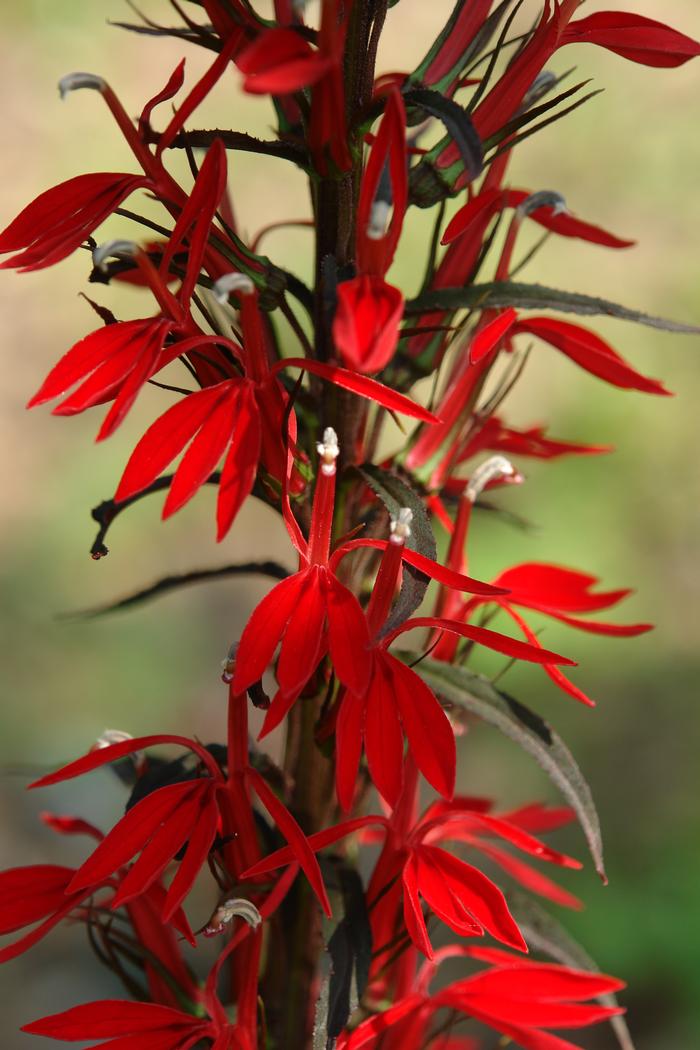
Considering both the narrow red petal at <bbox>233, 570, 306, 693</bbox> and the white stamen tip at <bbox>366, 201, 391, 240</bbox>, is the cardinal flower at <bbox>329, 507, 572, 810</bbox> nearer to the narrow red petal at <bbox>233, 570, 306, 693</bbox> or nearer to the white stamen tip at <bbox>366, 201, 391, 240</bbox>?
the narrow red petal at <bbox>233, 570, 306, 693</bbox>

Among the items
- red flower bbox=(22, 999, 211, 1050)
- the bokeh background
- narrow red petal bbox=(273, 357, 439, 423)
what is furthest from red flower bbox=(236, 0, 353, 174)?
the bokeh background

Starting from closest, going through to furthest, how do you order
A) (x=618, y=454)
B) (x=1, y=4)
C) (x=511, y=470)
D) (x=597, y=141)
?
(x=511, y=470) < (x=618, y=454) < (x=597, y=141) < (x=1, y=4)

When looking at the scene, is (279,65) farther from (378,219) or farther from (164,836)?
(164,836)

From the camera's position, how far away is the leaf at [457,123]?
1.61ft

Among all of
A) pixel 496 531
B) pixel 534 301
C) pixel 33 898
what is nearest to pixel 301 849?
pixel 33 898

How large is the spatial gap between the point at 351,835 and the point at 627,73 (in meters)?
3.22

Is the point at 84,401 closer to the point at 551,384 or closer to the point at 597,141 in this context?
the point at 551,384

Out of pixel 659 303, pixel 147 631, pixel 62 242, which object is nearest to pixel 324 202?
pixel 62 242

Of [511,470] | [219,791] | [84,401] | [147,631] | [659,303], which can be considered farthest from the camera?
[659,303]

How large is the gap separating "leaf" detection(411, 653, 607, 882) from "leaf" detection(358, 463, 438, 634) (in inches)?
3.7

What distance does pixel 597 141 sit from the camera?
318cm

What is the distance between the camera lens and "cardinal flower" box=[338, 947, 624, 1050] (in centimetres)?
63

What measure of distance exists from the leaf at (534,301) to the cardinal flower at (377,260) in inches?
1.9

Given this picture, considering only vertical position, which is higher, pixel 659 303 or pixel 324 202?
pixel 659 303
